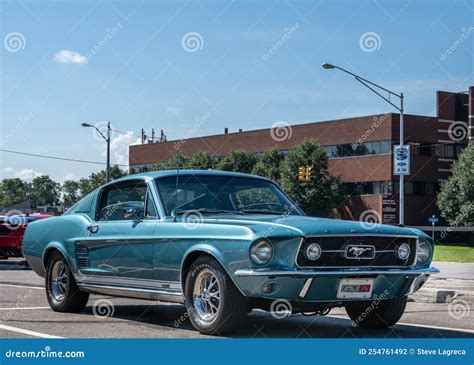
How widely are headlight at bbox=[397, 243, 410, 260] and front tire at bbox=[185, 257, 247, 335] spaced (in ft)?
5.49

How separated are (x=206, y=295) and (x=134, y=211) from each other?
1.66 meters

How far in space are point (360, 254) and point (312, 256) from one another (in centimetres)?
56

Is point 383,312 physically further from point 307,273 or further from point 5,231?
point 5,231

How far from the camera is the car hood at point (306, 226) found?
24.0 ft

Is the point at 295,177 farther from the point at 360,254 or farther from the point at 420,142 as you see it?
the point at 360,254

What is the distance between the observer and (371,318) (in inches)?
333

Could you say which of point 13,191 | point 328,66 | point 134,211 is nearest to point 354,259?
point 134,211

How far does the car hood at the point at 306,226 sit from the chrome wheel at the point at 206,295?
556 millimetres

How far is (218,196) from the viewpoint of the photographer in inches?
348

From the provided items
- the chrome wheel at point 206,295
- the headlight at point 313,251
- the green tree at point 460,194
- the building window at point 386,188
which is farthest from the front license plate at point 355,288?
the building window at point 386,188

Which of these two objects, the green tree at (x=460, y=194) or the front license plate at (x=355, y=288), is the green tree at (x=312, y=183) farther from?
the front license plate at (x=355, y=288)

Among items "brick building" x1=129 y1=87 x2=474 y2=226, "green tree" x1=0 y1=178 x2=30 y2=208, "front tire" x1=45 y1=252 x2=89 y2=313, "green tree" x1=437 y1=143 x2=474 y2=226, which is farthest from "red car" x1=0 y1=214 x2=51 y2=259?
"green tree" x1=0 y1=178 x2=30 y2=208
